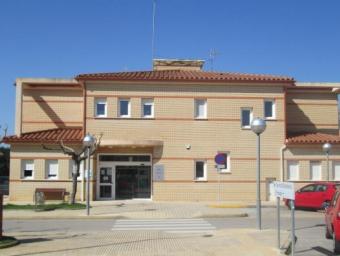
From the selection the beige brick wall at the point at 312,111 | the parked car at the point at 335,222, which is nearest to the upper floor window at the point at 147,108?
the beige brick wall at the point at 312,111

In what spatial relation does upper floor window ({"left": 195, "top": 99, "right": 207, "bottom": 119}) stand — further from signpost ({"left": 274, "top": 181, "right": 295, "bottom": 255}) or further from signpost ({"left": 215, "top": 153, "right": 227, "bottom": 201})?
signpost ({"left": 274, "top": 181, "right": 295, "bottom": 255})

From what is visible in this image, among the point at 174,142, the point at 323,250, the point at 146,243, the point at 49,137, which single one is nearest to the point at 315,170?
the point at 174,142

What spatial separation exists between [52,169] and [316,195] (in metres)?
15.3

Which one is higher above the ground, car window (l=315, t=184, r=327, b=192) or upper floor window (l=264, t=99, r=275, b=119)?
upper floor window (l=264, t=99, r=275, b=119)

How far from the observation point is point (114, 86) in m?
32.6

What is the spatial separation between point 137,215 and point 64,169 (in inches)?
394

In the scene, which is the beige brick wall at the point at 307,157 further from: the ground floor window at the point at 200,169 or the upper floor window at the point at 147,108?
the upper floor window at the point at 147,108

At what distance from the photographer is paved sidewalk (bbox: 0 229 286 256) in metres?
12.9

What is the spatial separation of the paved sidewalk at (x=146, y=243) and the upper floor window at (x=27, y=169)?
15448 mm

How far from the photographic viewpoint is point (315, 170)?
110 feet

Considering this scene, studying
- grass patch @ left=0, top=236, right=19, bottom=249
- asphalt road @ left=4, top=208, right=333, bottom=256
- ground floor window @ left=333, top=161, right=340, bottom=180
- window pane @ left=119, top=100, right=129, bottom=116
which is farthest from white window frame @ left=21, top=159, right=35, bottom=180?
grass patch @ left=0, top=236, right=19, bottom=249

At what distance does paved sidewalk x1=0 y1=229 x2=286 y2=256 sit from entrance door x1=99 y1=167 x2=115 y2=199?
610 inches

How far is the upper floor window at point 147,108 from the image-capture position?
32.8 m

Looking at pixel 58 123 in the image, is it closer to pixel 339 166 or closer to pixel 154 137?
pixel 154 137
